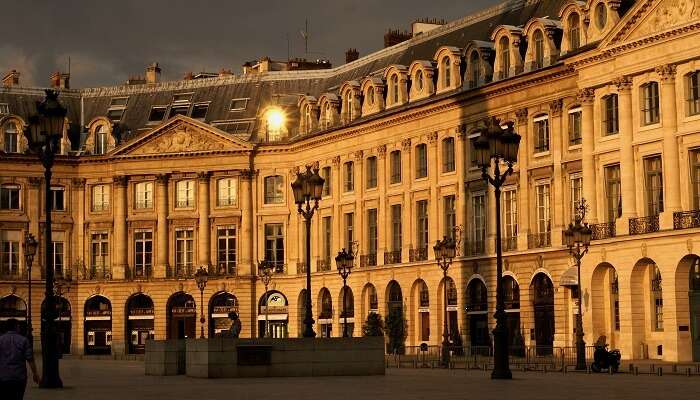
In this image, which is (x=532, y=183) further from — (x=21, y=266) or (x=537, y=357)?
(x=21, y=266)

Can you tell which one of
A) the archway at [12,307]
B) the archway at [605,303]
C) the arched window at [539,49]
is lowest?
the archway at [605,303]

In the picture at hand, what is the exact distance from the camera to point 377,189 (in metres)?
88.7

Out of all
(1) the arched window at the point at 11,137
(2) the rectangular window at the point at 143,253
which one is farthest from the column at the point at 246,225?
(1) the arched window at the point at 11,137

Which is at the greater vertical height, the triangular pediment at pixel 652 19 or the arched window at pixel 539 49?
the arched window at pixel 539 49

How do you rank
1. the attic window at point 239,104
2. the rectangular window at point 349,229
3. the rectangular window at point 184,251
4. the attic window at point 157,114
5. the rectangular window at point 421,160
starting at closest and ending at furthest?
the rectangular window at point 421,160 < the rectangular window at point 349,229 < the rectangular window at point 184,251 < the attic window at point 239,104 < the attic window at point 157,114

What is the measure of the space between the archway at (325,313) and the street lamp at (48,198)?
52.5m

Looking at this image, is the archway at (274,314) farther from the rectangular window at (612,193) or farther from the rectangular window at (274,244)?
the rectangular window at (612,193)

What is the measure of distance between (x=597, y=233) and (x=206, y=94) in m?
44.4

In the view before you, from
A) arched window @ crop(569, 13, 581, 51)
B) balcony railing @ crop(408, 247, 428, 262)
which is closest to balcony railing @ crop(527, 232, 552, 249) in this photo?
arched window @ crop(569, 13, 581, 51)

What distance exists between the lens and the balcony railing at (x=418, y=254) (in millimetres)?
83250

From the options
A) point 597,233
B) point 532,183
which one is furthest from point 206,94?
point 597,233

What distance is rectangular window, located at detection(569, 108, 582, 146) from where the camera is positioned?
2781 inches

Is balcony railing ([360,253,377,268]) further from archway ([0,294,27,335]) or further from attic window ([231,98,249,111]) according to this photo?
archway ([0,294,27,335])

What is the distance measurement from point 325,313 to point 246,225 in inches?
395
